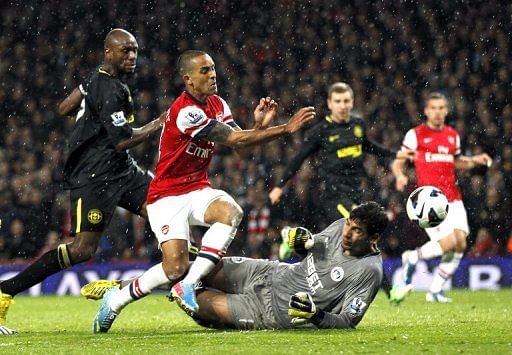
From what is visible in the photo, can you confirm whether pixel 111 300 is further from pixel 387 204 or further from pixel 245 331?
pixel 387 204

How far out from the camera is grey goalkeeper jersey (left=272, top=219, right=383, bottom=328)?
21.9ft

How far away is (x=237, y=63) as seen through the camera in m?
17.6

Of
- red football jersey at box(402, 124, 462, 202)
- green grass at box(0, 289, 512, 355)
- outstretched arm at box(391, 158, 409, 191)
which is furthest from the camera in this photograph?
red football jersey at box(402, 124, 462, 202)

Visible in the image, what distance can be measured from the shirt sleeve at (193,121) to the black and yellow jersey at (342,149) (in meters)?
3.76

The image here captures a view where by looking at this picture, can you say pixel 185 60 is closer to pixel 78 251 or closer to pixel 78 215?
pixel 78 215

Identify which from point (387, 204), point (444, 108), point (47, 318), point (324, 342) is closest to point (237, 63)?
point (387, 204)

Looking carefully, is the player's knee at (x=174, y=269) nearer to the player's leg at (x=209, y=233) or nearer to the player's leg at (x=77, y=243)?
the player's leg at (x=209, y=233)

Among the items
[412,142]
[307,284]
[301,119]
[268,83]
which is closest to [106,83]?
[301,119]

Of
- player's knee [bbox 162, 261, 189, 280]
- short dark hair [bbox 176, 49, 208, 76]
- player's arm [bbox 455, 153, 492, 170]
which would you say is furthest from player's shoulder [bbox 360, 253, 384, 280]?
player's arm [bbox 455, 153, 492, 170]

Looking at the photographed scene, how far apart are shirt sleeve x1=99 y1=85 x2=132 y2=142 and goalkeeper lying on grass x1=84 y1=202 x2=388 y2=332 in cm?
121

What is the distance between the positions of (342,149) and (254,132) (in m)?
4.06

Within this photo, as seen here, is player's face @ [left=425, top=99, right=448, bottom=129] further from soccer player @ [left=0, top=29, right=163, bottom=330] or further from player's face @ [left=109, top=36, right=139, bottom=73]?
player's face @ [left=109, top=36, right=139, bottom=73]

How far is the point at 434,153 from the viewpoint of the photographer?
11500 mm

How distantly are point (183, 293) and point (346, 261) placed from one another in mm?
1079
